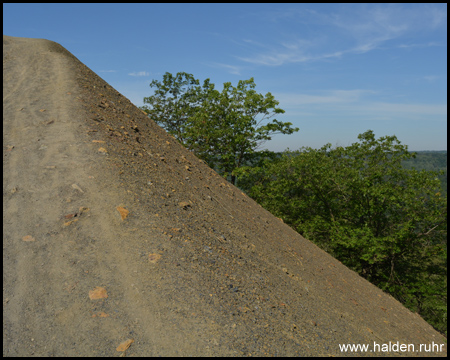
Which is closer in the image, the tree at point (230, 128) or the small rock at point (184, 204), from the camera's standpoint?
the small rock at point (184, 204)

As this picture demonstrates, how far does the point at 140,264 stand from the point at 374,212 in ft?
46.3

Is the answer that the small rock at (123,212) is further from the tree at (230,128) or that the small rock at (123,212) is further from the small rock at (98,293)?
the tree at (230,128)

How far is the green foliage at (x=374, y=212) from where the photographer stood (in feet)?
46.7

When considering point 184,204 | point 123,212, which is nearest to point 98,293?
point 123,212

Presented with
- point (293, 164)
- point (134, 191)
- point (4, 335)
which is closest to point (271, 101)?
point (293, 164)

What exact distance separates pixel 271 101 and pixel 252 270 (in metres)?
17.2

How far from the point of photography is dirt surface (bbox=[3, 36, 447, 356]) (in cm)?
441

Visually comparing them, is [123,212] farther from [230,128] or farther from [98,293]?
[230,128]

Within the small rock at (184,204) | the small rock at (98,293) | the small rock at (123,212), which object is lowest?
the small rock at (98,293)

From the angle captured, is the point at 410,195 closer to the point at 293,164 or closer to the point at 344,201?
the point at 344,201

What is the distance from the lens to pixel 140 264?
534 centimetres

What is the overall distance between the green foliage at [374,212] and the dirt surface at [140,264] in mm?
6145

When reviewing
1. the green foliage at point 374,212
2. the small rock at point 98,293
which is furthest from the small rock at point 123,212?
the green foliage at point 374,212

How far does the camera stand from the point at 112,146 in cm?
832
